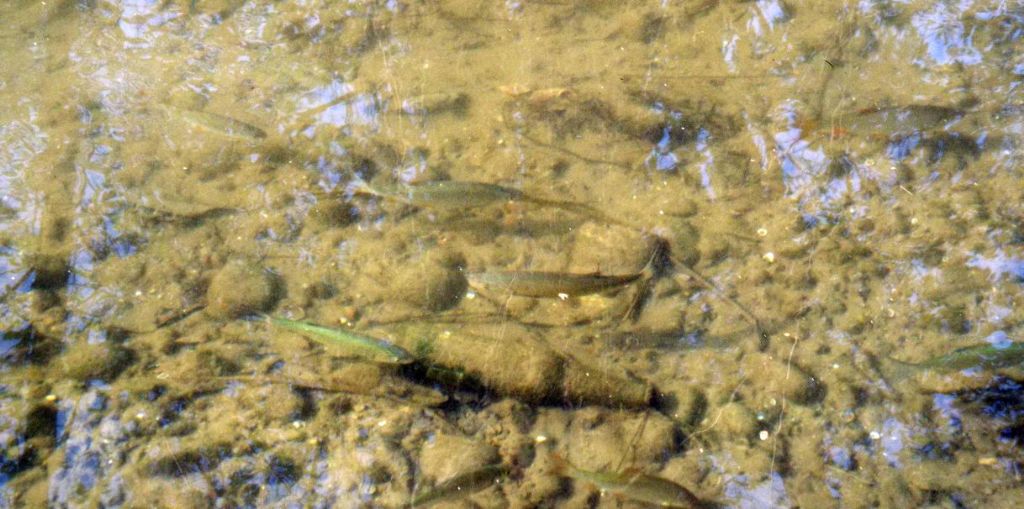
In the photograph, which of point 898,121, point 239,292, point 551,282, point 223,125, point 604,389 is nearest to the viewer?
point 604,389

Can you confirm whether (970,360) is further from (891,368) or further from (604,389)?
(604,389)

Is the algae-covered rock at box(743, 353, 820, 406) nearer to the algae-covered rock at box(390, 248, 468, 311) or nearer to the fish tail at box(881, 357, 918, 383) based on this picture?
the fish tail at box(881, 357, 918, 383)

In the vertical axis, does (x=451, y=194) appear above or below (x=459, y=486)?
above

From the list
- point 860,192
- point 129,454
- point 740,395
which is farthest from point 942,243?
point 129,454

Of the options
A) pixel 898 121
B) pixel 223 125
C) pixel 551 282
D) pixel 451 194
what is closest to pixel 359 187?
pixel 451 194

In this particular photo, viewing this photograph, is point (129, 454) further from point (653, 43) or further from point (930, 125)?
point (930, 125)

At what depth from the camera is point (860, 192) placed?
403cm

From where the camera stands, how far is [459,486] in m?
3.02

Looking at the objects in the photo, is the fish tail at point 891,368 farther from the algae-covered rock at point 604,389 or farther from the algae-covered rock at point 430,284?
the algae-covered rock at point 430,284

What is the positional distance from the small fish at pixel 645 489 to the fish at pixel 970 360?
49.0 inches

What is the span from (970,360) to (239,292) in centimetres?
375

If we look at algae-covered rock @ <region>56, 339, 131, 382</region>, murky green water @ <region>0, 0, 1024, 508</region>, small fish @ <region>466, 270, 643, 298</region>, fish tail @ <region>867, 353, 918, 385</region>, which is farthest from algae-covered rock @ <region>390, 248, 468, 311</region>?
fish tail @ <region>867, 353, 918, 385</region>

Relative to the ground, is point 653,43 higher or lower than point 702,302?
higher

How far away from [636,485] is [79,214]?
3698mm
